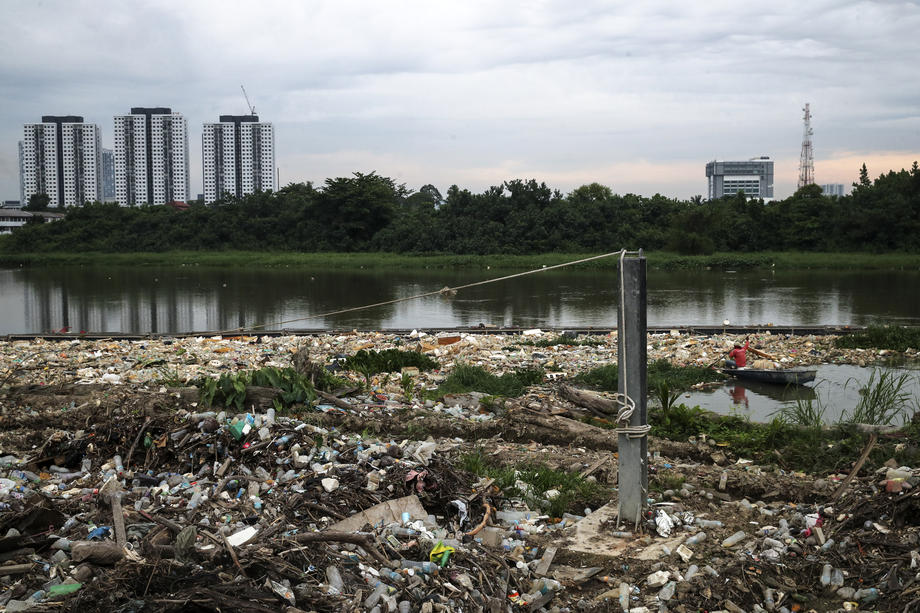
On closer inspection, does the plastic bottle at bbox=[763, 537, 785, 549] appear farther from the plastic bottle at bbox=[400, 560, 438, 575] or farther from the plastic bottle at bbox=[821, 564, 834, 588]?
the plastic bottle at bbox=[400, 560, 438, 575]

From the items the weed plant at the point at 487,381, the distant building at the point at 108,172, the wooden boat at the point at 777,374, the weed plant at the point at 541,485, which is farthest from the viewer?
the distant building at the point at 108,172

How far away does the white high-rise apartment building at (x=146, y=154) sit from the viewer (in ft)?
336

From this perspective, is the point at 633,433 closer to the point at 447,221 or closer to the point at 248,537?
the point at 248,537

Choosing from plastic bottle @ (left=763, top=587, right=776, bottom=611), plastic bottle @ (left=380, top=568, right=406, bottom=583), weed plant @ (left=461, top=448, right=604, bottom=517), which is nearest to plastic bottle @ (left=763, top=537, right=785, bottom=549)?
plastic bottle @ (left=763, top=587, right=776, bottom=611)

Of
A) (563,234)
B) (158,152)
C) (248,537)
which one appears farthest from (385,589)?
(158,152)

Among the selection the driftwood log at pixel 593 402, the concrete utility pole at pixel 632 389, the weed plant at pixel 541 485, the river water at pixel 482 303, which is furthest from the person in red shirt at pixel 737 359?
the concrete utility pole at pixel 632 389

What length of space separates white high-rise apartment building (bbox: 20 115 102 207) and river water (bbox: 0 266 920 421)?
246 feet

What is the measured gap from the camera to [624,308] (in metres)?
3.97

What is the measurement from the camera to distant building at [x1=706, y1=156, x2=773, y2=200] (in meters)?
102

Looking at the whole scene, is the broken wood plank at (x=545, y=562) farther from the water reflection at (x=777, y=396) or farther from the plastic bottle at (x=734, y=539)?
the water reflection at (x=777, y=396)

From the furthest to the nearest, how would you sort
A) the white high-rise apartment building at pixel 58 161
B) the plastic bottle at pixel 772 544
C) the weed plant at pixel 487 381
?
the white high-rise apartment building at pixel 58 161 < the weed plant at pixel 487 381 < the plastic bottle at pixel 772 544

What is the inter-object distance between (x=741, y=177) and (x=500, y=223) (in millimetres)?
75051

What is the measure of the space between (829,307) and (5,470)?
1847 cm

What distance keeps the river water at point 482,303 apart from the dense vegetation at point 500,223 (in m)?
5.55
